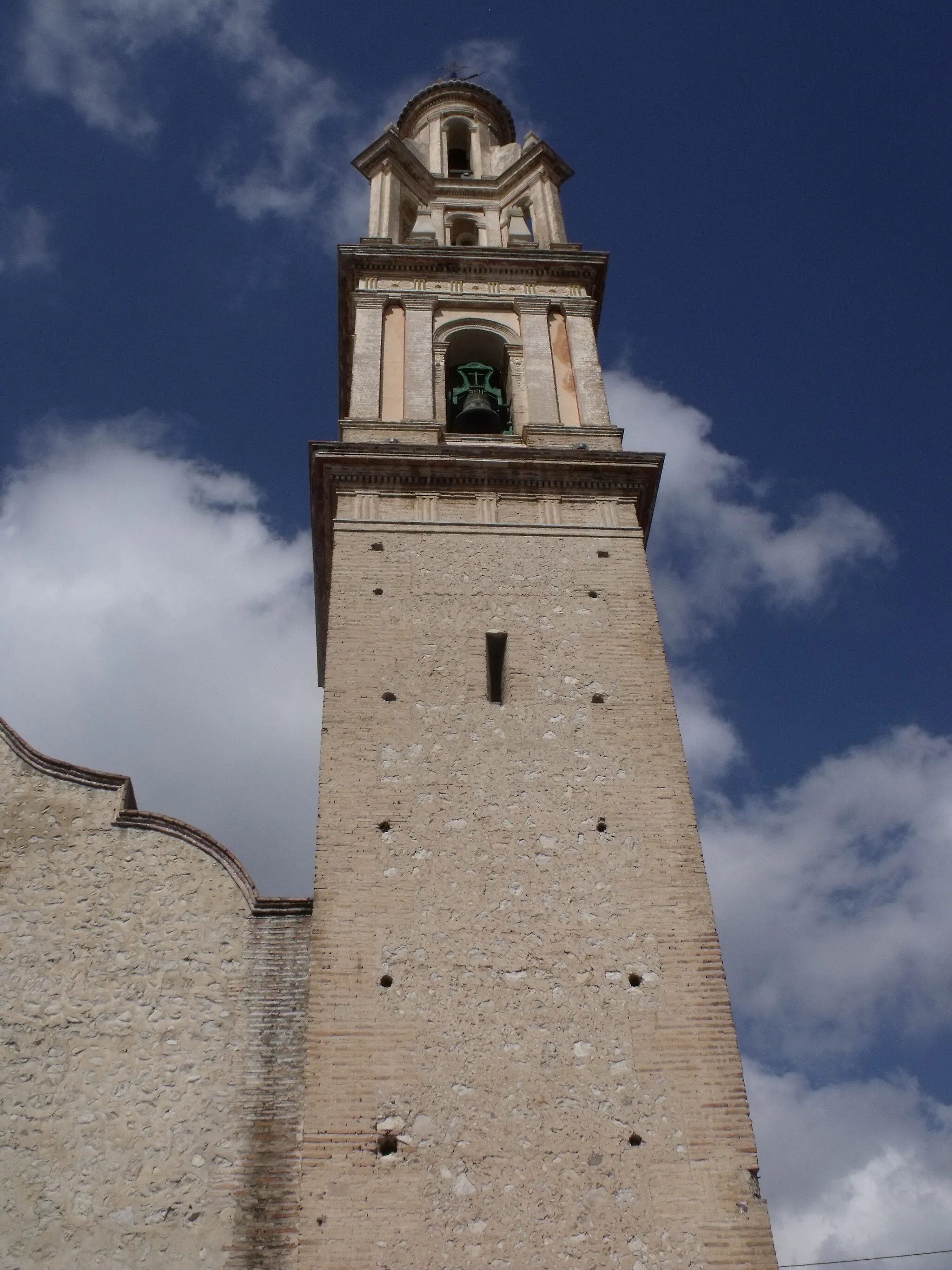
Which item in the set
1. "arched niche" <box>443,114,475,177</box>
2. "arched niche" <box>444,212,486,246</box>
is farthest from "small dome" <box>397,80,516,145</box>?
"arched niche" <box>444,212,486,246</box>

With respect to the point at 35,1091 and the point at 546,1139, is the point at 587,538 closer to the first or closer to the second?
Result: the point at 546,1139

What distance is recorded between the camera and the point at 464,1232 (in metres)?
7.21

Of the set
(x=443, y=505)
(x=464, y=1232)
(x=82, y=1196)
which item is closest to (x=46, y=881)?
(x=82, y=1196)

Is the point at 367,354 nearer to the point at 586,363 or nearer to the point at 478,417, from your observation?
the point at 478,417

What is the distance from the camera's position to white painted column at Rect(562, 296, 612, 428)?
13680mm

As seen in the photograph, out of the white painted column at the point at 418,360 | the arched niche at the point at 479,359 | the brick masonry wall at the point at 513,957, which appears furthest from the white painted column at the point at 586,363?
the brick masonry wall at the point at 513,957

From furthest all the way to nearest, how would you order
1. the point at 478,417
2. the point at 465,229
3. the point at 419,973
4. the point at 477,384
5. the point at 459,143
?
the point at 459,143 < the point at 465,229 < the point at 477,384 < the point at 478,417 < the point at 419,973

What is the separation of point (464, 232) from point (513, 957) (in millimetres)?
13795

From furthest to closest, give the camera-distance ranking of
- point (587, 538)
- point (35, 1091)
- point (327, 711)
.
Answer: point (587, 538) → point (327, 711) → point (35, 1091)

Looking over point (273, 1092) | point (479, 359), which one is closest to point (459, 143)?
point (479, 359)

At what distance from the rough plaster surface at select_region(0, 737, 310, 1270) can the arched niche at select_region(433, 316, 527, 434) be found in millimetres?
6885

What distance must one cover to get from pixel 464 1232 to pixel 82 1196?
2.45 metres

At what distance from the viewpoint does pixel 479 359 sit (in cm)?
1541

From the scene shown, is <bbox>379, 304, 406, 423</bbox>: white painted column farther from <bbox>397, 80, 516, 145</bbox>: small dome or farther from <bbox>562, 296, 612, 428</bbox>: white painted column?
<bbox>397, 80, 516, 145</bbox>: small dome
